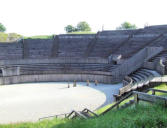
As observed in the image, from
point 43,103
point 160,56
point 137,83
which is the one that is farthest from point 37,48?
point 137,83

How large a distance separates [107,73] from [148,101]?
634 inches

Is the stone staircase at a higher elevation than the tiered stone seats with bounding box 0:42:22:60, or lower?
lower

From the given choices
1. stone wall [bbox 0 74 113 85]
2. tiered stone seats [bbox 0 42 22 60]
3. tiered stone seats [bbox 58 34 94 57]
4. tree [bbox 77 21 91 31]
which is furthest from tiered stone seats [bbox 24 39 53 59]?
tree [bbox 77 21 91 31]

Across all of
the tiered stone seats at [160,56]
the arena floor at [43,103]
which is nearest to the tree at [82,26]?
the tiered stone seats at [160,56]

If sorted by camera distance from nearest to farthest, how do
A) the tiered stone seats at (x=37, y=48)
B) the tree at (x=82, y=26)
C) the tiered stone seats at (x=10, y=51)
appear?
the tiered stone seats at (x=10, y=51) < the tiered stone seats at (x=37, y=48) < the tree at (x=82, y=26)

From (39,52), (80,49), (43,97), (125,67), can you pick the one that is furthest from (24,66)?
(125,67)

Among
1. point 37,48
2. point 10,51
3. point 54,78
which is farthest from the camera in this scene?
point 37,48

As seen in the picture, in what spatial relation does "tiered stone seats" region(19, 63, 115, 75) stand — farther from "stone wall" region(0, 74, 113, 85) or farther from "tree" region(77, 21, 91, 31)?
"tree" region(77, 21, 91, 31)

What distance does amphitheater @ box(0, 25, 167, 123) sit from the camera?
2089 cm

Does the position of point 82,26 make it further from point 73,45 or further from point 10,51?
point 10,51

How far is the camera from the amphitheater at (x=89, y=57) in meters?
20.9

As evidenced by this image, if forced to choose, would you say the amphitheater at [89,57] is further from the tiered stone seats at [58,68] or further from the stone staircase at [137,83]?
the stone staircase at [137,83]

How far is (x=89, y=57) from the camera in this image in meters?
26.7

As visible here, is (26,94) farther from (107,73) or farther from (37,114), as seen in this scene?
(107,73)
